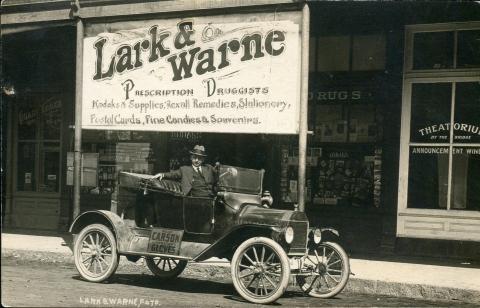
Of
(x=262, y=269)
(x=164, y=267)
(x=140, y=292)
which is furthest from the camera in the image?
(x=164, y=267)

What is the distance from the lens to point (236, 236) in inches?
270

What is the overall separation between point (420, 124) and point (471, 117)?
0.81 meters

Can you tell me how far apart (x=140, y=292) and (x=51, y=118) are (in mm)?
7152

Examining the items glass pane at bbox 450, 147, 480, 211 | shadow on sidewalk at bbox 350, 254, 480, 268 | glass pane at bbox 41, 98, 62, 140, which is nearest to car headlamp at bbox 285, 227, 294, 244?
shadow on sidewalk at bbox 350, 254, 480, 268

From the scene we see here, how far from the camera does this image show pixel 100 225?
757cm

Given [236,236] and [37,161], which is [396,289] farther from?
[37,161]

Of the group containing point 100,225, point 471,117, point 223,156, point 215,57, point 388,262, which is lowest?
point 388,262

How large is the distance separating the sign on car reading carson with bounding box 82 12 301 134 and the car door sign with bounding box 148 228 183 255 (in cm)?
193

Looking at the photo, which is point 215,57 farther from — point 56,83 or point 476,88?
point 56,83

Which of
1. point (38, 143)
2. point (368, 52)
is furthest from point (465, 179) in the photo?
point (38, 143)

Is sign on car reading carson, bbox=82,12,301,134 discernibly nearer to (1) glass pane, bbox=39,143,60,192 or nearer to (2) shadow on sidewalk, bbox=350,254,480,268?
(2) shadow on sidewalk, bbox=350,254,480,268

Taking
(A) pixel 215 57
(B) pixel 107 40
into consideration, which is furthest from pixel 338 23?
(B) pixel 107 40

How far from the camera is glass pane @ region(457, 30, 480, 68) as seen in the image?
977 cm

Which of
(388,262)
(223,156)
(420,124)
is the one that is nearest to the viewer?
(388,262)
